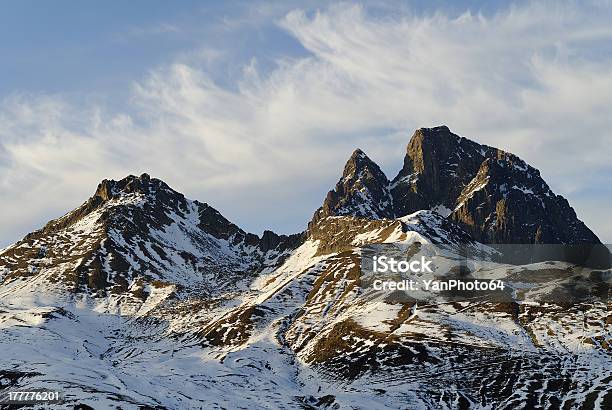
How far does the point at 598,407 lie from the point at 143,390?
113 metres

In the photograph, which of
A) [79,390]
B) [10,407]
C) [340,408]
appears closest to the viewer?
[10,407]

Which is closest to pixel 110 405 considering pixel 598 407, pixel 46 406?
pixel 46 406

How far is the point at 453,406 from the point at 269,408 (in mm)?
47223

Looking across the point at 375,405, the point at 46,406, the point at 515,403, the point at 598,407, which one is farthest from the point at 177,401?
the point at 598,407

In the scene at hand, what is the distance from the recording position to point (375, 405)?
199000 millimetres

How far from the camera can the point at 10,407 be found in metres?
166

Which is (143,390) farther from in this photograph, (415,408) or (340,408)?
(415,408)

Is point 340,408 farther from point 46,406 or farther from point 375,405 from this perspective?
point 46,406

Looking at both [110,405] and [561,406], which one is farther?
[561,406]

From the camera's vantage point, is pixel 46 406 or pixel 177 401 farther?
pixel 177 401

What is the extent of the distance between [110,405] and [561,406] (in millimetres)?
109026

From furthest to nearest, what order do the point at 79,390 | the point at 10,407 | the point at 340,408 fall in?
the point at 340,408 → the point at 79,390 → the point at 10,407

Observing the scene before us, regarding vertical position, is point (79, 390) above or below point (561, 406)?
above

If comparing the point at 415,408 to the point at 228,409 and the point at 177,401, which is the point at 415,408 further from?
the point at 177,401
